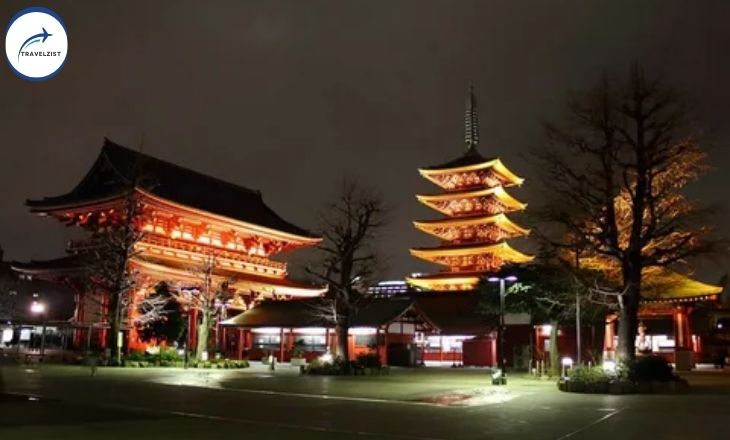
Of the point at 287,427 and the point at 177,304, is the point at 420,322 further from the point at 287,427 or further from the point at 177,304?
the point at 287,427

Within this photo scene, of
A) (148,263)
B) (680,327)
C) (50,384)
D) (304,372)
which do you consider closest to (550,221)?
(304,372)

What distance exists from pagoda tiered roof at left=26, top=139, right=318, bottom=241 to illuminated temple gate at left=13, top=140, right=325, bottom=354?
8cm

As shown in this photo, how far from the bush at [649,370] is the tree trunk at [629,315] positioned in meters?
0.87

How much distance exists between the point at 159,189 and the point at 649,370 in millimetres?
38721

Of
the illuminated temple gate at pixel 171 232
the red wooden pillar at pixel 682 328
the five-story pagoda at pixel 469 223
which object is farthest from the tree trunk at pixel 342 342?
the five-story pagoda at pixel 469 223

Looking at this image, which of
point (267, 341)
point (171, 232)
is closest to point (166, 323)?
point (171, 232)

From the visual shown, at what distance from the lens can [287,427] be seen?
48.8 ft

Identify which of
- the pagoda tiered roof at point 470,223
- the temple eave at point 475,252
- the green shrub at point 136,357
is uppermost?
the pagoda tiered roof at point 470,223

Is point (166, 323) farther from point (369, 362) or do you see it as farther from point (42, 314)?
point (369, 362)

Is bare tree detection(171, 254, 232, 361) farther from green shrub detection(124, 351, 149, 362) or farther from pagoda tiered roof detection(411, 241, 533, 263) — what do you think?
pagoda tiered roof detection(411, 241, 533, 263)

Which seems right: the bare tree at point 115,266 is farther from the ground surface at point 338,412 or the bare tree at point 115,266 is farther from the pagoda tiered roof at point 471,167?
the pagoda tiered roof at point 471,167

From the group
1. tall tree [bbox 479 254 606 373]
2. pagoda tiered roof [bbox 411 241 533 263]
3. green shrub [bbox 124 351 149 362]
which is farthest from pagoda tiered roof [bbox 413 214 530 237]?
green shrub [bbox 124 351 149 362]

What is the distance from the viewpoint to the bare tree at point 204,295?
42719 millimetres

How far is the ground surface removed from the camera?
14.0 metres
